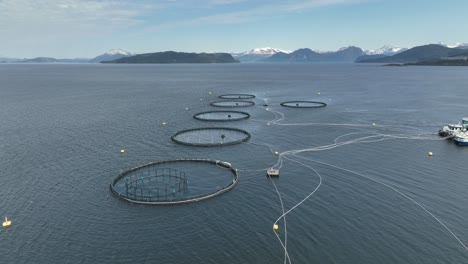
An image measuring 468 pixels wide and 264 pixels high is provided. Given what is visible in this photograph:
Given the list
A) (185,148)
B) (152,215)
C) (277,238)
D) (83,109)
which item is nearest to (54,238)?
(152,215)

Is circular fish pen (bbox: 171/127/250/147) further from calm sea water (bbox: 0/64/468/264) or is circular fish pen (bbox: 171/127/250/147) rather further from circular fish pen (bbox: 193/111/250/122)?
circular fish pen (bbox: 193/111/250/122)

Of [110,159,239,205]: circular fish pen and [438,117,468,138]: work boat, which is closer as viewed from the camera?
[110,159,239,205]: circular fish pen

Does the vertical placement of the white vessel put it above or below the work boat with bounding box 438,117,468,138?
below

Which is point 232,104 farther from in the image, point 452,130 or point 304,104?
point 452,130

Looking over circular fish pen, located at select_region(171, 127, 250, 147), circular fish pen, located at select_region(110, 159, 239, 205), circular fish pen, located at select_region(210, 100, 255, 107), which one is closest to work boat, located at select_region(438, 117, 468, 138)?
circular fish pen, located at select_region(171, 127, 250, 147)

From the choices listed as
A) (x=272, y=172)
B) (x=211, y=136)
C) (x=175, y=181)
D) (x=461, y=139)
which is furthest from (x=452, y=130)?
(x=175, y=181)

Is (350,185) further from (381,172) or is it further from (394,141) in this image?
(394,141)
